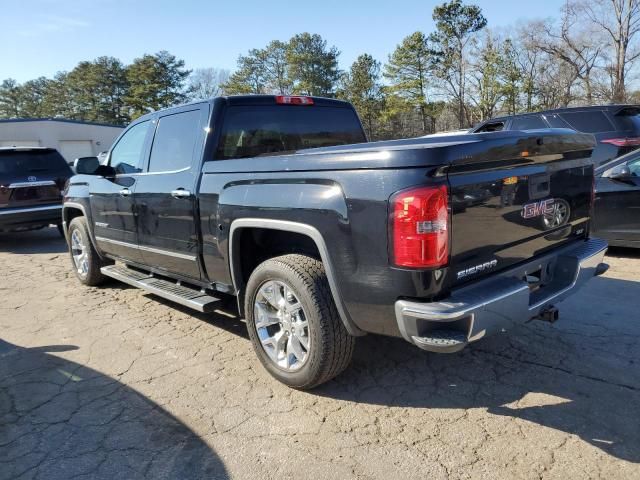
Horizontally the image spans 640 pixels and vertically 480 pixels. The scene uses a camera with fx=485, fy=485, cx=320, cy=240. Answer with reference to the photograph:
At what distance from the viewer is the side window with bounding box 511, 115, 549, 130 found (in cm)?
814

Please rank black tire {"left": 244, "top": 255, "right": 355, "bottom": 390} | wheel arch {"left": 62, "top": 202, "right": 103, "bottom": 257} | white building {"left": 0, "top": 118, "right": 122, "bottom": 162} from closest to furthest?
1. black tire {"left": 244, "top": 255, "right": 355, "bottom": 390}
2. wheel arch {"left": 62, "top": 202, "right": 103, "bottom": 257}
3. white building {"left": 0, "top": 118, "right": 122, "bottom": 162}

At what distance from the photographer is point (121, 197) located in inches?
188

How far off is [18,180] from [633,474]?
32.3 feet

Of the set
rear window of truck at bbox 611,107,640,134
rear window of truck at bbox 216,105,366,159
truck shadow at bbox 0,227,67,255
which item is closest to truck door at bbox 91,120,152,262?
rear window of truck at bbox 216,105,366,159

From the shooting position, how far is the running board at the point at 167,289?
149 inches

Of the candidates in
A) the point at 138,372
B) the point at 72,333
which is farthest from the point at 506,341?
the point at 72,333

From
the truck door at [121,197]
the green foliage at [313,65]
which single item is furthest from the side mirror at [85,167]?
the green foliage at [313,65]

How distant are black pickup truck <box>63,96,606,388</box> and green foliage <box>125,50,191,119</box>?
51162 millimetres

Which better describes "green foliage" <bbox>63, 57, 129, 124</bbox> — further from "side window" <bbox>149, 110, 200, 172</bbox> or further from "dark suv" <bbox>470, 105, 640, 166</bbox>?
"side window" <bbox>149, 110, 200, 172</bbox>

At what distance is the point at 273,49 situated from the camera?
180ft

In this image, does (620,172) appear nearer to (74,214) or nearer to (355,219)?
(355,219)

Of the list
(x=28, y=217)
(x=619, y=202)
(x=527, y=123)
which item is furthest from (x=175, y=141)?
(x=527, y=123)

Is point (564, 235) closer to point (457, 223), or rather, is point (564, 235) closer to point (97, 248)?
point (457, 223)

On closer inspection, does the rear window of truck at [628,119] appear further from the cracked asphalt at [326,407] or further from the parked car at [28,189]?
the parked car at [28,189]
